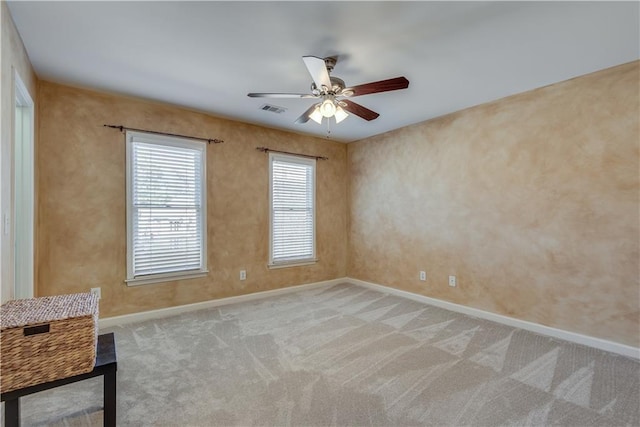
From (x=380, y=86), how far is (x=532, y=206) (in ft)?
7.16

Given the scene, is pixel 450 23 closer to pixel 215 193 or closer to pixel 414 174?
pixel 414 174

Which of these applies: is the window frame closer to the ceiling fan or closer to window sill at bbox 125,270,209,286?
window sill at bbox 125,270,209,286

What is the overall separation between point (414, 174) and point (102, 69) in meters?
3.80

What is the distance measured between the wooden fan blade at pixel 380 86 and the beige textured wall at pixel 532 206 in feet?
6.06

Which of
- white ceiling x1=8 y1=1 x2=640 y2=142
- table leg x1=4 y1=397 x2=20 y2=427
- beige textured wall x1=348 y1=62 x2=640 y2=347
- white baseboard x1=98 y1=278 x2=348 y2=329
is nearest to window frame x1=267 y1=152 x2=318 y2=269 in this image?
white baseboard x1=98 y1=278 x2=348 y2=329

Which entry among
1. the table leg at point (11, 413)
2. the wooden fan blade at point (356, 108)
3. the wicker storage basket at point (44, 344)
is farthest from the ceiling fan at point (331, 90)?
the table leg at point (11, 413)

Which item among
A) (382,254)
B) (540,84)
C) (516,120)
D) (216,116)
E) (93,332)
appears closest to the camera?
(93,332)

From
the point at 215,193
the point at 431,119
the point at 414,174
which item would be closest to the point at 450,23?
the point at 431,119

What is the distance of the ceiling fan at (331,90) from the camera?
221 cm

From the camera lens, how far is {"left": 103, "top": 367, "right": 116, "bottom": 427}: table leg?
158cm

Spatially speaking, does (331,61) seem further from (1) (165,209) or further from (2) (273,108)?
(1) (165,209)

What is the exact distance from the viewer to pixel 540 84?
304 centimetres

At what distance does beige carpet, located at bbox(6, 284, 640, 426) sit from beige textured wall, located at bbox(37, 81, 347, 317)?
2.26ft

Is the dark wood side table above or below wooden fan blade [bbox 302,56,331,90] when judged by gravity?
below
